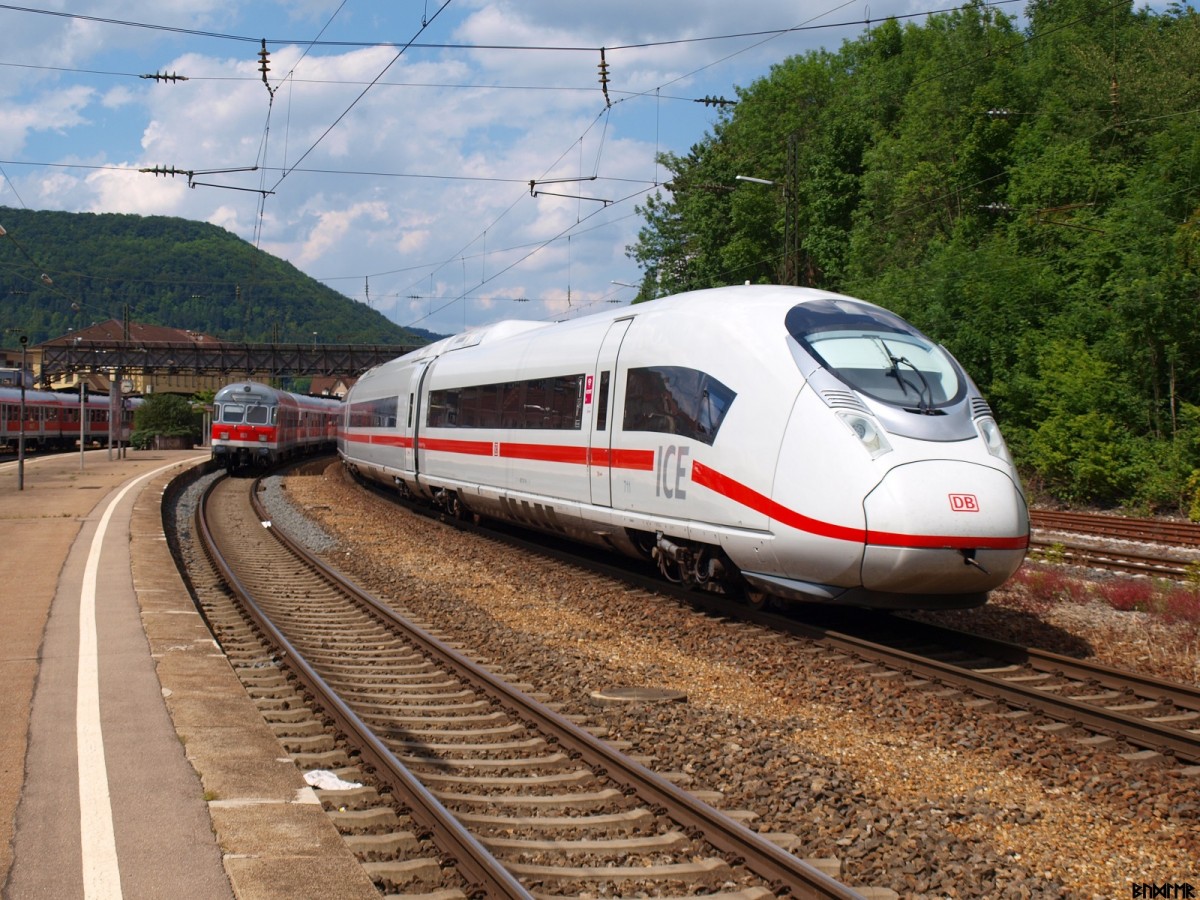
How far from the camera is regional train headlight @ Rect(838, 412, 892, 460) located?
8.69 metres

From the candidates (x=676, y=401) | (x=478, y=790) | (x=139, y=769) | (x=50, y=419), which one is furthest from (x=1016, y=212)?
(x=50, y=419)

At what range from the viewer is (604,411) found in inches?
501

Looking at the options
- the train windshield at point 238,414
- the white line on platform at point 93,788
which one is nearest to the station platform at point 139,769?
the white line on platform at point 93,788

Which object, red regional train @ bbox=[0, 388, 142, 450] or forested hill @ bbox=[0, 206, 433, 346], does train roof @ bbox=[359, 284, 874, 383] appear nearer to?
red regional train @ bbox=[0, 388, 142, 450]

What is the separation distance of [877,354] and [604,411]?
3.86m

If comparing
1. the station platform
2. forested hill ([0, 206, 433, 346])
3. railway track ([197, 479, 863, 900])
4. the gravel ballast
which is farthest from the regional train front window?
forested hill ([0, 206, 433, 346])

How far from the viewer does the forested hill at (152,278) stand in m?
101

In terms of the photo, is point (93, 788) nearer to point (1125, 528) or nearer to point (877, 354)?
point (877, 354)

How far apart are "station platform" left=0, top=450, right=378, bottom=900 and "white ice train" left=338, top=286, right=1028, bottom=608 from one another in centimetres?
444

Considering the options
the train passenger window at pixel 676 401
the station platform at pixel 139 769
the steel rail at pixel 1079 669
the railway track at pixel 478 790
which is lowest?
the railway track at pixel 478 790

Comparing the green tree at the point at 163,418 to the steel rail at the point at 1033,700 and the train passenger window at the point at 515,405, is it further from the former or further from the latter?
the steel rail at the point at 1033,700

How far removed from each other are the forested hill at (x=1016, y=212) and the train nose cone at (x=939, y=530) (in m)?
16.9

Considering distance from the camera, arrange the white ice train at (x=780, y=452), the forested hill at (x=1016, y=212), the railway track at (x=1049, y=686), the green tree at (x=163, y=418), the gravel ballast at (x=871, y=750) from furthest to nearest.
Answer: the green tree at (x=163, y=418) < the forested hill at (x=1016, y=212) < the white ice train at (x=780, y=452) < the railway track at (x=1049, y=686) < the gravel ballast at (x=871, y=750)

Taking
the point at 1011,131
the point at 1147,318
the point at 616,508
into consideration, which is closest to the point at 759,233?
the point at 1011,131
